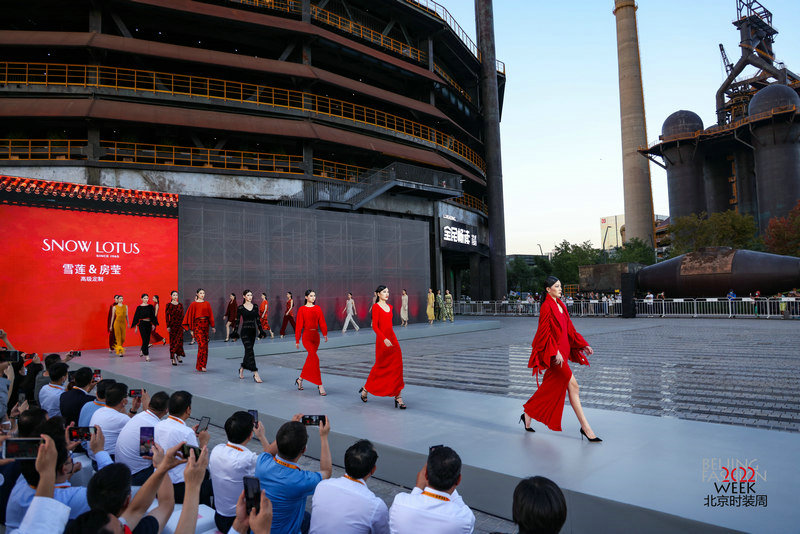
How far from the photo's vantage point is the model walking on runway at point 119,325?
13.9m

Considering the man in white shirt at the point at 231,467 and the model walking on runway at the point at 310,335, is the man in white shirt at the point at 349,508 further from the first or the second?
the model walking on runway at the point at 310,335

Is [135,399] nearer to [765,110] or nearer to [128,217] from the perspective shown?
[128,217]

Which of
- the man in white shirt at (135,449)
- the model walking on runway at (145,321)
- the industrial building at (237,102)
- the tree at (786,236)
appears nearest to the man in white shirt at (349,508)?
the man in white shirt at (135,449)

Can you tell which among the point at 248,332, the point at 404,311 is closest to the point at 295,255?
the point at 404,311

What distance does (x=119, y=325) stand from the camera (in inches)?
552

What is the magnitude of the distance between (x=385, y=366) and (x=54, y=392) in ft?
13.4

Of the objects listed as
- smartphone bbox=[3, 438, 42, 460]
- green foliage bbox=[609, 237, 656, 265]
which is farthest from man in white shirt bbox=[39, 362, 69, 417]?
green foliage bbox=[609, 237, 656, 265]

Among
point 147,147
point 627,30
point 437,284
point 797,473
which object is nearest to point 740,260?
point 437,284

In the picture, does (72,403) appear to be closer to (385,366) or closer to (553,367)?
(385,366)

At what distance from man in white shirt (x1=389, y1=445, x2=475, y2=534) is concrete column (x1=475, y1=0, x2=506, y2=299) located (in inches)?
1434

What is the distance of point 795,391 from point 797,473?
16.1ft

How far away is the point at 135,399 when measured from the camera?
4816mm

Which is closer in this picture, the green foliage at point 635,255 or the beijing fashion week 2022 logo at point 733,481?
the beijing fashion week 2022 logo at point 733,481

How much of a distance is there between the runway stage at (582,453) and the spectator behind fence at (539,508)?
1656 mm
